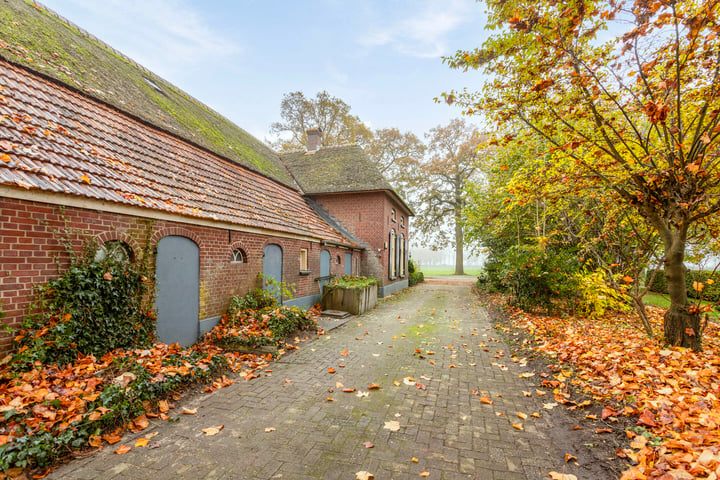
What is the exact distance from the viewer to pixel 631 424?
130 inches

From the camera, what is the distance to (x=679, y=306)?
4938 mm

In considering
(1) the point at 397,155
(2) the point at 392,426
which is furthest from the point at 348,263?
(1) the point at 397,155

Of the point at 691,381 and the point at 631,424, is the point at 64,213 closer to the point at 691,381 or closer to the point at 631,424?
the point at 631,424

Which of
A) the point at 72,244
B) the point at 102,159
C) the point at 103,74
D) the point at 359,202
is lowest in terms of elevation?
the point at 72,244

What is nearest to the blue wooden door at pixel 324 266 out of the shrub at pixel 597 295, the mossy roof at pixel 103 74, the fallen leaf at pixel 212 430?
the mossy roof at pixel 103 74

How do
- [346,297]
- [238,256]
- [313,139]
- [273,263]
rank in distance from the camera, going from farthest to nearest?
[313,139] → [346,297] → [273,263] → [238,256]

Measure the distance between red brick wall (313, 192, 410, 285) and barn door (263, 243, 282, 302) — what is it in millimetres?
6789

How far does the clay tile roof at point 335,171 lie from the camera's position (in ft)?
48.7

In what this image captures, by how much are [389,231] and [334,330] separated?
8962 millimetres

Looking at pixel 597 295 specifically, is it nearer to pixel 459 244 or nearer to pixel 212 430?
pixel 212 430

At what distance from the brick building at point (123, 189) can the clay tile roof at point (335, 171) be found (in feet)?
14.4

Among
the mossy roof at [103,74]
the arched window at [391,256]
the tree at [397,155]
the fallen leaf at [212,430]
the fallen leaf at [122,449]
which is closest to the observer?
the fallen leaf at [122,449]

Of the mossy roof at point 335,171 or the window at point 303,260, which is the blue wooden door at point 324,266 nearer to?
the window at point 303,260

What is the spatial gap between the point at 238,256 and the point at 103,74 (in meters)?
5.99
